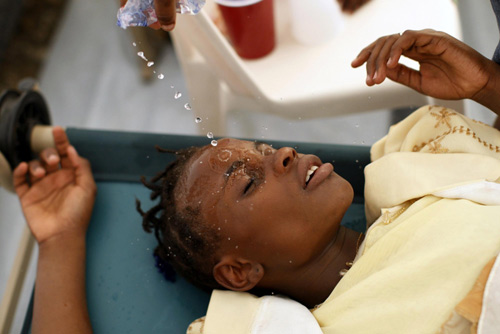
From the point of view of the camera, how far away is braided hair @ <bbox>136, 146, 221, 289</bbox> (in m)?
0.90

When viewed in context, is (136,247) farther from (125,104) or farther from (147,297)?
(125,104)

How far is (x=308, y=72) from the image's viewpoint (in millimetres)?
1309

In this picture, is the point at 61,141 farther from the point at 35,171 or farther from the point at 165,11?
the point at 165,11

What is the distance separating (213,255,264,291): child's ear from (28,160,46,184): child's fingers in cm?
50

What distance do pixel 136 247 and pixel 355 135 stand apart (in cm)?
86

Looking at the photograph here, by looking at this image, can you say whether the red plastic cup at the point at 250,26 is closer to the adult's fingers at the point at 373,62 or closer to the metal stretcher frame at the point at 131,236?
the metal stretcher frame at the point at 131,236

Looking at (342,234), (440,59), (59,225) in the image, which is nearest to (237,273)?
(342,234)

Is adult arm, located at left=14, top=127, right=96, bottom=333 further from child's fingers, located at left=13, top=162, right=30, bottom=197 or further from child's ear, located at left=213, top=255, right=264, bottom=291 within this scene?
child's ear, located at left=213, top=255, right=264, bottom=291

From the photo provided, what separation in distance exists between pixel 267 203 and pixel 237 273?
0.14 meters

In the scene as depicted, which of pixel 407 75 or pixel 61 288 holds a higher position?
pixel 407 75

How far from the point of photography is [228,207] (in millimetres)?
882

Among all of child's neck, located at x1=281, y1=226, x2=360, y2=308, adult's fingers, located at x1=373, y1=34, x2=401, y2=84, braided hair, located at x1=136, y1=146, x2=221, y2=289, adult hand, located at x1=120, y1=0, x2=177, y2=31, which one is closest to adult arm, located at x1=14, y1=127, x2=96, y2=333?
braided hair, located at x1=136, y1=146, x2=221, y2=289

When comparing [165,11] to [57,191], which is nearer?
[165,11]

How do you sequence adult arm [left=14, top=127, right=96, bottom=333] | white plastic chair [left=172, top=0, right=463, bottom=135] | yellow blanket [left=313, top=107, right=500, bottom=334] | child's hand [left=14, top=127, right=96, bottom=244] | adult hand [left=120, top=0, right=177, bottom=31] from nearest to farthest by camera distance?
adult hand [left=120, top=0, right=177, bottom=31]
yellow blanket [left=313, top=107, right=500, bottom=334]
adult arm [left=14, top=127, right=96, bottom=333]
child's hand [left=14, top=127, right=96, bottom=244]
white plastic chair [left=172, top=0, right=463, bottom=135]
